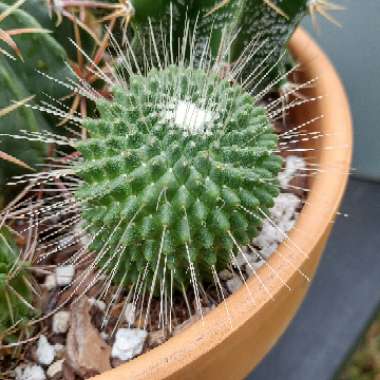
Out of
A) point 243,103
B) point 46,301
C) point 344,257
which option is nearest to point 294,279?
point 243,103

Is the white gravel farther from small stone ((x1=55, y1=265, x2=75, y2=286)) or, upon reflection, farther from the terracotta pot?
small stone ((x1=55, y1=265, x2=75, y2=286))

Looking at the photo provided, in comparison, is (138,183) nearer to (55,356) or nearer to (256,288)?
(256,288)

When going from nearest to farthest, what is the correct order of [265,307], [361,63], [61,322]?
[265,307] < [61,322] < [361,63]

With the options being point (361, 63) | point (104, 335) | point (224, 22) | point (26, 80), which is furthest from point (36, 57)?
point (361, 63)

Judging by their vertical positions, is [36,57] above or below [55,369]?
above

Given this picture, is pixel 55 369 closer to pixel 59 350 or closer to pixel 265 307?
pixel 59 350

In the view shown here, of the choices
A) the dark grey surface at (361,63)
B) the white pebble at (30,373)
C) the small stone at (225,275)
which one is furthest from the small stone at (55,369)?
the dark grey surface at (361,63)

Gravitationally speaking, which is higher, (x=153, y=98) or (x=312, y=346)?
(x=153, y=98)
